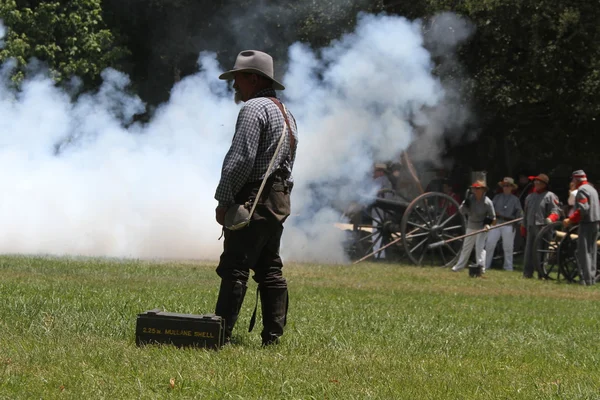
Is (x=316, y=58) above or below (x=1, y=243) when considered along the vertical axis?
above

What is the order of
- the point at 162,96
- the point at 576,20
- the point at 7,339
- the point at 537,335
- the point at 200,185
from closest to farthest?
1. the point at 7,339
2. the point at 537,335
3. the point at 200,185
4. the point at 576,20
5. the point at 162,96

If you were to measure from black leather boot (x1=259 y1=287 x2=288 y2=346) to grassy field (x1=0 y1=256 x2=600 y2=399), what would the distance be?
108mm

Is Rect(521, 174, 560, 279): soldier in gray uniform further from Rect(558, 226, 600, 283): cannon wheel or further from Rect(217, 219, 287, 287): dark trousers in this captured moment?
Rect(217, 219, 287, 287): dark trousers

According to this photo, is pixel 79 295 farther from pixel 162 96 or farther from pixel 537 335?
pixel 162 96

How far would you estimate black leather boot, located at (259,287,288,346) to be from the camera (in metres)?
5.49

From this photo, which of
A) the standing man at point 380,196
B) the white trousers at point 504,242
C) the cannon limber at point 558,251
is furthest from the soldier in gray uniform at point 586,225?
the standing man at point 380,196

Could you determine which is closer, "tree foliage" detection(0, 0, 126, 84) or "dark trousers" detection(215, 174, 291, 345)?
"dark trousers" detection(215, 174, 291, 345)

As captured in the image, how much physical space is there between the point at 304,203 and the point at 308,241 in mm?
674

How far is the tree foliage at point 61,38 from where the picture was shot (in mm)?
18281

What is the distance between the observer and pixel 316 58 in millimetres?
16281

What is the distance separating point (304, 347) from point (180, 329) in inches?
30.7

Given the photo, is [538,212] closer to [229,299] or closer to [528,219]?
[528,219]

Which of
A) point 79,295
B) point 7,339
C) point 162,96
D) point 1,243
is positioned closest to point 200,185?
point 1,243

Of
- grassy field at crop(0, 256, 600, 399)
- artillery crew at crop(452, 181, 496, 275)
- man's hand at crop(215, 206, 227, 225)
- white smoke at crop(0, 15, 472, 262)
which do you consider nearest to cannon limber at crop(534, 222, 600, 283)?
artillery crew at crop(452, 181, 496, 275)
